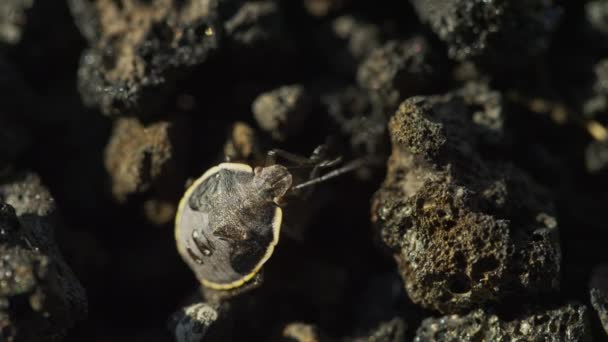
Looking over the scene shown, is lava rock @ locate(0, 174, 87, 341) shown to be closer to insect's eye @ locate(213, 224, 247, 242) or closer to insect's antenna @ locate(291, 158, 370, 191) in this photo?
insect's eye @ locate(213, 224, 247, 242)

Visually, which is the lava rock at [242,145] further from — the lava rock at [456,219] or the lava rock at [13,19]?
the lava rock at [13,19]

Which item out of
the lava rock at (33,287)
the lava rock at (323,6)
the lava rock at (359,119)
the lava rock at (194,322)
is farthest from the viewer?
the lava rock at (323,6)

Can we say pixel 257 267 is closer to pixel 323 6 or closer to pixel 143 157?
pixel 143 157

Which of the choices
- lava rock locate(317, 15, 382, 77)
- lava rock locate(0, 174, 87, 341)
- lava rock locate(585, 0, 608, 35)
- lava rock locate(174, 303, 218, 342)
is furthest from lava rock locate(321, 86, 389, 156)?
lava rock locate(0, 174, 87, 341)

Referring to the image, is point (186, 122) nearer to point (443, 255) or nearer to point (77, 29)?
point (77, 29)

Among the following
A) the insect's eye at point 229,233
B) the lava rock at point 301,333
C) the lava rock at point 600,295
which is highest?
the insect's eye at point 229,233

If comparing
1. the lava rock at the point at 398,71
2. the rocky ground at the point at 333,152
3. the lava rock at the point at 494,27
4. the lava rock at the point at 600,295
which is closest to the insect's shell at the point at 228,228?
the rocky ground at the point at 333,152

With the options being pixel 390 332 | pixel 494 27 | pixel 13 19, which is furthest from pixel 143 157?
pixel 494 27

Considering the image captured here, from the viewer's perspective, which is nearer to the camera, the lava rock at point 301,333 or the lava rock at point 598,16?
the lava rock at point 301,333
